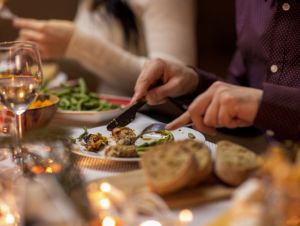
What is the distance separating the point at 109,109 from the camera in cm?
134

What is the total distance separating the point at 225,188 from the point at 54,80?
3.29 ft

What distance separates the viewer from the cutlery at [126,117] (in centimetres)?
112

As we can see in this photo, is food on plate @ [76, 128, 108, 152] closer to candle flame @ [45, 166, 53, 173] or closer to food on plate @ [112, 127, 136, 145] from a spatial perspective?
food on plate @ [112, 127, 136, 145]

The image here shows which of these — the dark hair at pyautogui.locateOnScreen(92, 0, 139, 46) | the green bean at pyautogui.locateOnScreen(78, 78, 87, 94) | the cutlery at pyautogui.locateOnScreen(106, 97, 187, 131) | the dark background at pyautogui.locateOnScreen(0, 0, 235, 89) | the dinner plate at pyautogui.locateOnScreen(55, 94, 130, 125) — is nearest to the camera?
the cutlery at pyautogui.locateOnScreen(106, 97, 187, 131)

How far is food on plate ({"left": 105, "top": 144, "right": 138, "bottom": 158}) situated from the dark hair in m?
1.24

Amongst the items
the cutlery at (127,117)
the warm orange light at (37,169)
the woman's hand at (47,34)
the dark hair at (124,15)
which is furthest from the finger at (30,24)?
the warm orange light at (37,169)

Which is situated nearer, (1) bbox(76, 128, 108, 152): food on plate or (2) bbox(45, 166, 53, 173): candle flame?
(2) bbox(45, 166, 53, 173): candle flame

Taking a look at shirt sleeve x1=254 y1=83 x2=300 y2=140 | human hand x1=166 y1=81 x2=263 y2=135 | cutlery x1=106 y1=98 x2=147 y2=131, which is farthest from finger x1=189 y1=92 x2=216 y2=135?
cutlery x1=106 y1=98 x2=147 y2=131

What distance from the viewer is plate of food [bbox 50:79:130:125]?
1.28 meters

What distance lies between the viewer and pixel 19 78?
1.02m

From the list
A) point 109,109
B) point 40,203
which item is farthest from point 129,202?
point 109,109

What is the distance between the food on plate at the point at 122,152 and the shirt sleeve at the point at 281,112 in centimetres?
23

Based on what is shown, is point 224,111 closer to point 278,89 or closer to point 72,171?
point 278,89

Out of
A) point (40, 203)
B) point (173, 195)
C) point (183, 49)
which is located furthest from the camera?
point (183, 49)
